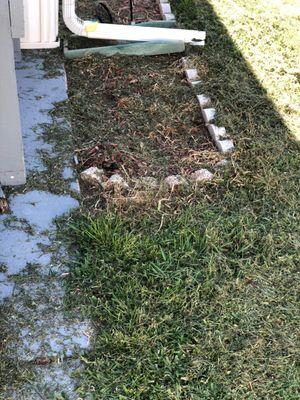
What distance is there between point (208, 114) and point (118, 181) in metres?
0.98

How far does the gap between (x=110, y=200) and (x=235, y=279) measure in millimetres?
796

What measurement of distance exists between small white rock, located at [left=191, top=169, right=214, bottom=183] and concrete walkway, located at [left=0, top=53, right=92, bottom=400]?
0.69 m

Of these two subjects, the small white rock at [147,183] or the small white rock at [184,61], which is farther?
the small white rock at [184,61]

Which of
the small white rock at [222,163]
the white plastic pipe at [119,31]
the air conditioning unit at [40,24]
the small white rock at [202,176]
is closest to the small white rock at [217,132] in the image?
the small white rock at [222,163]

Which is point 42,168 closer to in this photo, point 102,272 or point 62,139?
point 62,139

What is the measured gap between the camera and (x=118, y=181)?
3.26m

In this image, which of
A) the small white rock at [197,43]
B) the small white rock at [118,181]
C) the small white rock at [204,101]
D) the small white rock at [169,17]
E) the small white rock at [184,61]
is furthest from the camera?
the small white rock at [169,17]

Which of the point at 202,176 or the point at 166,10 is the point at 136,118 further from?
the point at 166,10

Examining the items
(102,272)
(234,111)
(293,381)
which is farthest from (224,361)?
(234,111)

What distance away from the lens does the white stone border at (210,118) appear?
3.66 meters

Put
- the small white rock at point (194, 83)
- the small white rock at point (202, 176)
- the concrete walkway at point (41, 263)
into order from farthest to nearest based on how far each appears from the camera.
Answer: the small white rock at point (194, 83) → the small white rock at point (202, 176) → the concrete walkway at point (41, 263)

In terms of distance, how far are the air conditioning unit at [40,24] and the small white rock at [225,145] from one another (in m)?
1.43

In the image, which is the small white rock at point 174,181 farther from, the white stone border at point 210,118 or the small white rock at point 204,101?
the small white rock at point 204,101

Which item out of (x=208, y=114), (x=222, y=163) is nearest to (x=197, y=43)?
(x=208, y=114)
